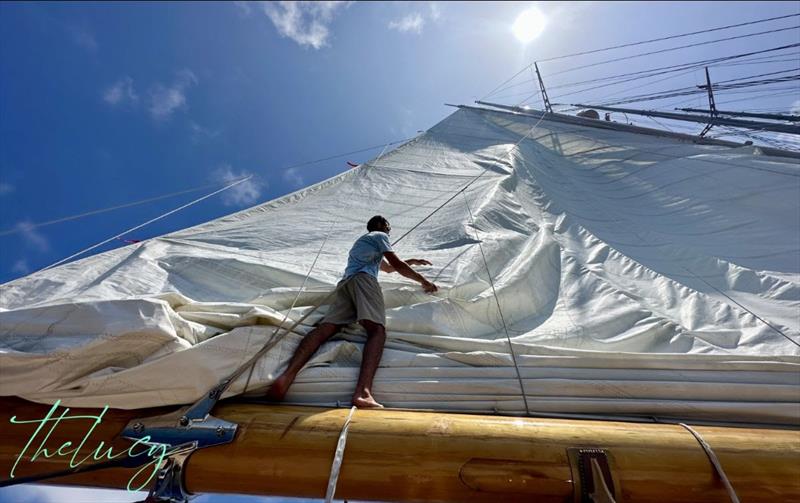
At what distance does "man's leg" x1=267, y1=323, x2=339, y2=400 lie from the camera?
4.02 feet

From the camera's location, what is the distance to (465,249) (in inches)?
97.3

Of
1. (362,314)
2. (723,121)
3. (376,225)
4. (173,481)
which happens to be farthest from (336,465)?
(723,121)

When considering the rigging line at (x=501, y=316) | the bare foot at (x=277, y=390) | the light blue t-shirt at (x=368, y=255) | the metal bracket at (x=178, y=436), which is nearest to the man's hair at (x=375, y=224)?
the light blue t-shirt at (x=368, y=255)

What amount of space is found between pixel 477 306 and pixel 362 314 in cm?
60

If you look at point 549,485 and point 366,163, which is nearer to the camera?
point 549,485

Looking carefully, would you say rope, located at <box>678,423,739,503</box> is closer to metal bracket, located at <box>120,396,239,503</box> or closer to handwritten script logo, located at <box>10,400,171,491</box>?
metal bracket, located at <box>120,396,239,503</box>

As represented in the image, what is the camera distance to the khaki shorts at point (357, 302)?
5.24 feet

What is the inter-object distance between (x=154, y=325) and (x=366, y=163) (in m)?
4.12

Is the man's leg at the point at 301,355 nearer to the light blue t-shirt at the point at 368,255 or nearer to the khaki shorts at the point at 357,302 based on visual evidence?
the khaki shorts at the point at 357,302

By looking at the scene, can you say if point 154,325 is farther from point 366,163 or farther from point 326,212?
point 366,163

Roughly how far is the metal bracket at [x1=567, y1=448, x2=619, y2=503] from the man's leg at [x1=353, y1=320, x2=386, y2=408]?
539 mm

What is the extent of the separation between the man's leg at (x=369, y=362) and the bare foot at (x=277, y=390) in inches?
8.3

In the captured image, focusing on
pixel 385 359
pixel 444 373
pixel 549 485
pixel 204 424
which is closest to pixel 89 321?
pixel 204 424

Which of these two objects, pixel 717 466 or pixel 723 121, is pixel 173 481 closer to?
pixel 717 466
